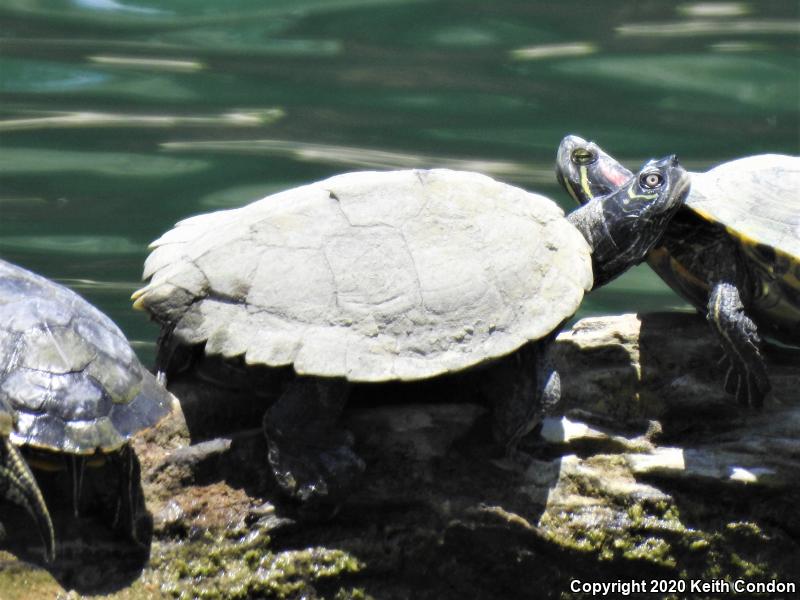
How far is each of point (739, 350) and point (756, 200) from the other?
1.85 ft

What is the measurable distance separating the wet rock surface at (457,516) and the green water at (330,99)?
10.8 feet

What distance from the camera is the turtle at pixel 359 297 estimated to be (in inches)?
132

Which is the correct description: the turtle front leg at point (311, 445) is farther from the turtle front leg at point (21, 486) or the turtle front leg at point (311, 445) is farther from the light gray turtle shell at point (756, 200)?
the light gray turtle shell at point (756, 200)

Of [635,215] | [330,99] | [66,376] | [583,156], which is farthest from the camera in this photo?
[330,99]

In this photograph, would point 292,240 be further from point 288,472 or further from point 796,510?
point 796,510

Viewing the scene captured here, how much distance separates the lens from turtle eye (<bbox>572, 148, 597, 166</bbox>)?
4.38 metres

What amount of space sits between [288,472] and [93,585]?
1.74 ft

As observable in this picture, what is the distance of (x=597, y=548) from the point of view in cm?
354

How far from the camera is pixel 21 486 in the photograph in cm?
307

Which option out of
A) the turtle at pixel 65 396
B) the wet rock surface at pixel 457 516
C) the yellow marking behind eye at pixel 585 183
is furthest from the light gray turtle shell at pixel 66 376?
the yellow marking behind eye at pixel 585 183

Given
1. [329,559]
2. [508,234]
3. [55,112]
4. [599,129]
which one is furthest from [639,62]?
[329,559]

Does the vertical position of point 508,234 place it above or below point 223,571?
above

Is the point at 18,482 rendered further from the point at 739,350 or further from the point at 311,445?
the point at 739,350

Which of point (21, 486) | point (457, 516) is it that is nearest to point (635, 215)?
point (457, 516)
